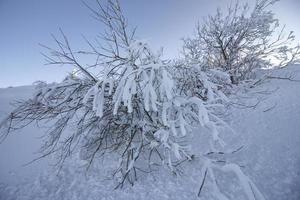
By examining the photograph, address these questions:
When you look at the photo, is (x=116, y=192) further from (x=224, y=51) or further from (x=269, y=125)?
(x=224, y=51)

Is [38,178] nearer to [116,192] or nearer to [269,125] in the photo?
[116,192]

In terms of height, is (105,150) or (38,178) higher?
(105,150)

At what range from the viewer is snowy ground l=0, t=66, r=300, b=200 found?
361 cm

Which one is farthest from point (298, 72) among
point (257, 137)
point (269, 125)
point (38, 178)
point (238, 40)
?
point (38, 178)

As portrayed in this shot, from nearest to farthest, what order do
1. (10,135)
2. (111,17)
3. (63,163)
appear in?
(63,163) < (111,17) < (10,135)

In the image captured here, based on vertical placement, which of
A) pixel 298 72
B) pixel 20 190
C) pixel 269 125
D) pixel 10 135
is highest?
pixel 298 72

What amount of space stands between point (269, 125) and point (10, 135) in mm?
5933

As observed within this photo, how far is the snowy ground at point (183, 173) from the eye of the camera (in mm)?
3613

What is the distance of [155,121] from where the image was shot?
424 cm

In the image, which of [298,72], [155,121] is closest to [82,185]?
[155,121]

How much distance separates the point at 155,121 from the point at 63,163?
198cm

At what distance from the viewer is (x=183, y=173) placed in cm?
404

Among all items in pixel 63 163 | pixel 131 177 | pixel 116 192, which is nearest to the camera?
pixel 116 192

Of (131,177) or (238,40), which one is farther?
(238,40)
